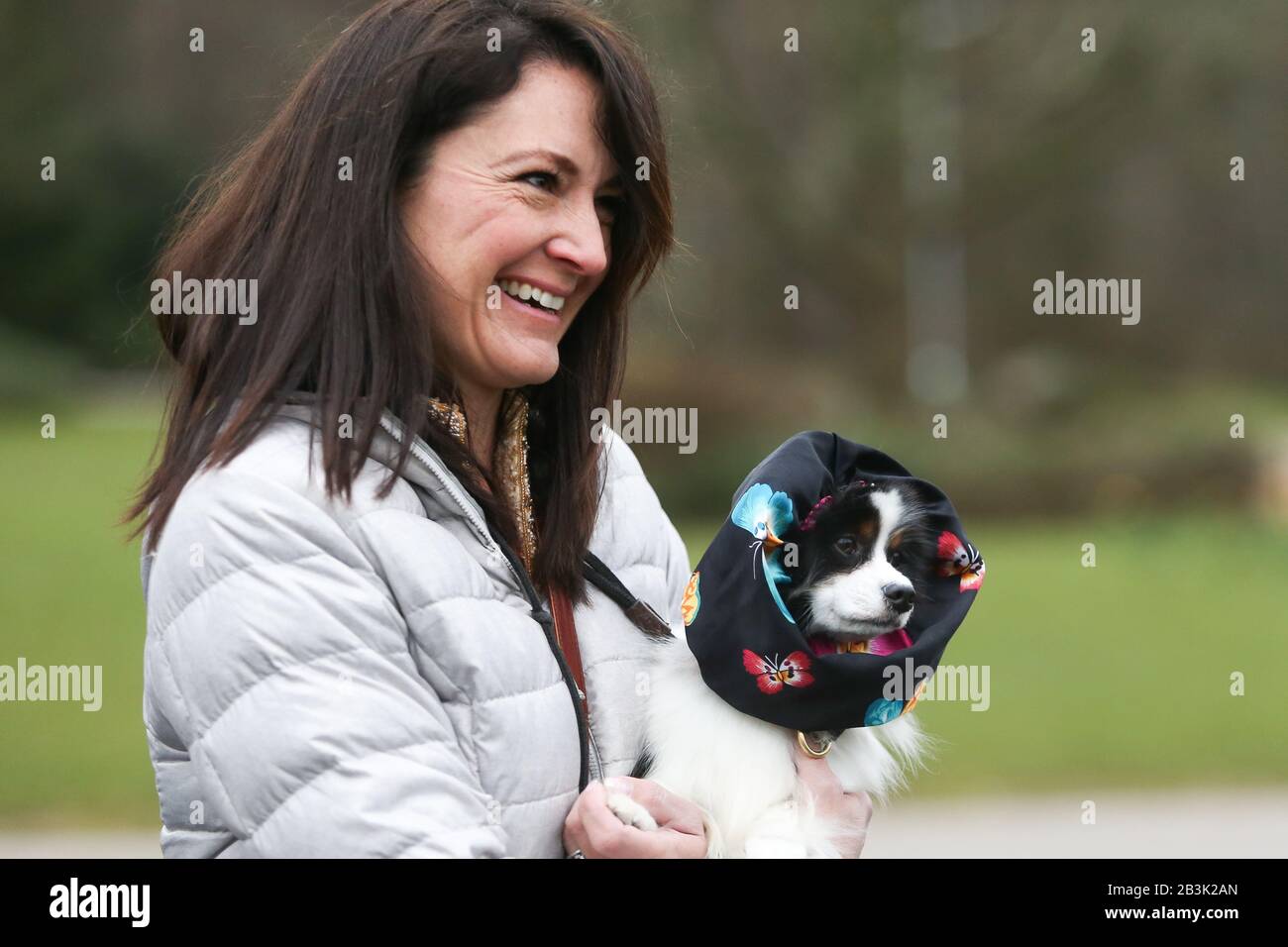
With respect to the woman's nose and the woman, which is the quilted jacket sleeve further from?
the woman's nose

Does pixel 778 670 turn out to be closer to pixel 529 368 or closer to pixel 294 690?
pixel 529 368

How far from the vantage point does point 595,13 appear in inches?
102

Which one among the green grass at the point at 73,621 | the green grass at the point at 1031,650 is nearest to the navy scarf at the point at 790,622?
the green grass at the point at 73,621

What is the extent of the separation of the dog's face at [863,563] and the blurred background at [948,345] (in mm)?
4009

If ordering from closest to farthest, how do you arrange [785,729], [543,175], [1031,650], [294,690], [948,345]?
[294,690] < [543,175] < [785,729] < [1031,650] < [948,345]

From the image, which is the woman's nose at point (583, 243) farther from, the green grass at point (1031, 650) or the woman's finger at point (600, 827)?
the green grass at point (1031, 650)

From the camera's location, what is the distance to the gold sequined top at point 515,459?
2.42m

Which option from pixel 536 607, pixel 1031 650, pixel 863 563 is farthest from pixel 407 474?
pixel 1031 650

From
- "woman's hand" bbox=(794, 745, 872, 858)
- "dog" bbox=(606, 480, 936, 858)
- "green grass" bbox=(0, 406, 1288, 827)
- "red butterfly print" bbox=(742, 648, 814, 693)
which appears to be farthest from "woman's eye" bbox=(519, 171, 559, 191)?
"green grass" bbox=(0, 406, 1288, 827)

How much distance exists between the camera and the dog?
265 centimetres

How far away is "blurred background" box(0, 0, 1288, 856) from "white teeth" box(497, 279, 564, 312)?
457 centimetres

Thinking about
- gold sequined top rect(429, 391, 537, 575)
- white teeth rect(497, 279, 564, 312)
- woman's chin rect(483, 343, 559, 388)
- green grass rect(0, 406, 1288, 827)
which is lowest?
green grass rect(0, 406, 1288, 827)

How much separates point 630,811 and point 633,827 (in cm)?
6

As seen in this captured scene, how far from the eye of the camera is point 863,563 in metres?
2.73
